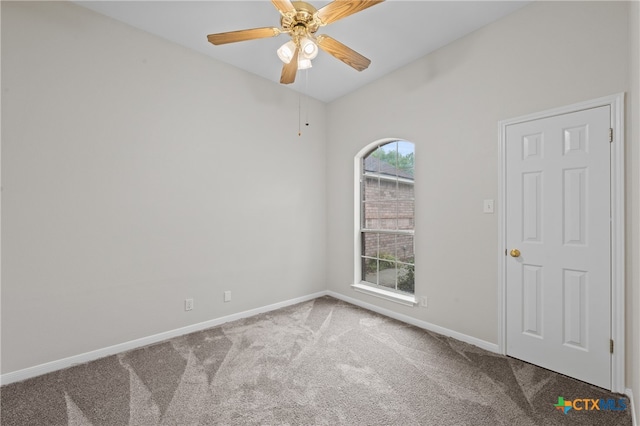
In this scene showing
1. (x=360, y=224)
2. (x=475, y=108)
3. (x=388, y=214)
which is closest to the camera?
(x=475, y=108)

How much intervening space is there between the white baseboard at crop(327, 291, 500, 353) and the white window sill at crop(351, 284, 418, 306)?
16 cm

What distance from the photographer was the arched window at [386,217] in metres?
3.40

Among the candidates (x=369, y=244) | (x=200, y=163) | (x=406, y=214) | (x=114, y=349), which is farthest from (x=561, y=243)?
(x=114, y=349)

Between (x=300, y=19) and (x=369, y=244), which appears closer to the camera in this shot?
(x=300, y=19)

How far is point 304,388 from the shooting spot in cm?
200

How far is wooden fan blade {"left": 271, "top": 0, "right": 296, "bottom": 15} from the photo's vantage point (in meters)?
1.74

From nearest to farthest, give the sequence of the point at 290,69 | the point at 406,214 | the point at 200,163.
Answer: the point at 290,69 < the point at 200,163 < the point at 406,214

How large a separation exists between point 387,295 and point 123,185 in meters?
3.11

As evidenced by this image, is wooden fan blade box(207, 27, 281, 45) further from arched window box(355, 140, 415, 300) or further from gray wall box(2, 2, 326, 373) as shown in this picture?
arched window box(355, 140, 415, 300)

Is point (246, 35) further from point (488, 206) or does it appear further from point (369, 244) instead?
point (369, 244)

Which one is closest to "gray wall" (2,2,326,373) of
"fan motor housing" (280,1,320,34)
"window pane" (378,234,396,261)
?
"window pane" (378,234,396,261)

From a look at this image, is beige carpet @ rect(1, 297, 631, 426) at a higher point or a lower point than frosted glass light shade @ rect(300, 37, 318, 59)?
lower

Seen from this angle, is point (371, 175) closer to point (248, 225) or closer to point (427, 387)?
point (248, 225)

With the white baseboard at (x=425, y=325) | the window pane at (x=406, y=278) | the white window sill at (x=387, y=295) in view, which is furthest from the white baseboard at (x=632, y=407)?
the window pane at (x=406, y=278)
